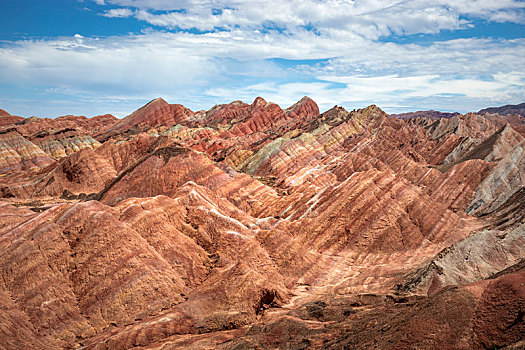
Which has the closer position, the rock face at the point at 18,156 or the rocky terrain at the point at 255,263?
the rocky terrain at the point at 255,263

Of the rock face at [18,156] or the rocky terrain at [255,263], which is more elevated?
the rock face at [18,156]

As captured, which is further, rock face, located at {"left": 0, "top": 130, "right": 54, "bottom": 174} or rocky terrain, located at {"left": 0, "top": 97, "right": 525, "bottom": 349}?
rock face, located at {"left": 0, "top": 130, "right": 54, "bottom": 174}

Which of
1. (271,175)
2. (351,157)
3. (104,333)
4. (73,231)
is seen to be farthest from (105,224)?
(351,157)

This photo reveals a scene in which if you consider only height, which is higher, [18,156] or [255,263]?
[18,156]

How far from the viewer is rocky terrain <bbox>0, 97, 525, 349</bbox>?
24062 mm

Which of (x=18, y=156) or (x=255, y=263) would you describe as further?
(x=18, y=156)

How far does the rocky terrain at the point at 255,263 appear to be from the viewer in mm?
24062

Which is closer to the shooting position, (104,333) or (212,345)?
(212,345)

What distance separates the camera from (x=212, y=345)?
2558 cm

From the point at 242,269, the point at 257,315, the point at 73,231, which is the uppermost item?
the point at 73,231

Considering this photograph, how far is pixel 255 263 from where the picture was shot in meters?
37.0

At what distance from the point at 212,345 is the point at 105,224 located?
15373 mm

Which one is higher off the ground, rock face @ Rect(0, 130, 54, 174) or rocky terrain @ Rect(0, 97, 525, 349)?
rock face @ Rect(0, 130, 54, 174)

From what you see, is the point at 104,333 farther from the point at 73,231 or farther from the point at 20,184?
the point at 20,184
